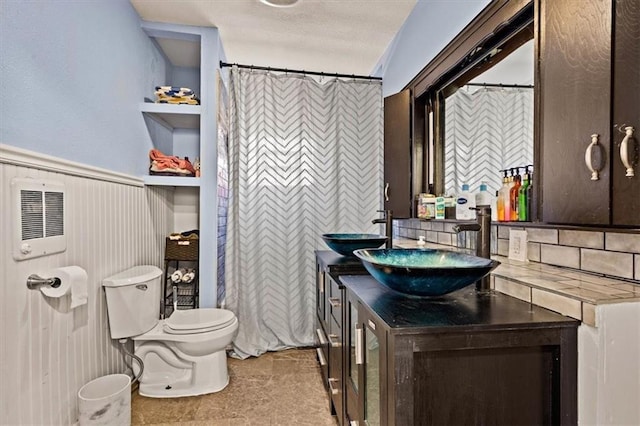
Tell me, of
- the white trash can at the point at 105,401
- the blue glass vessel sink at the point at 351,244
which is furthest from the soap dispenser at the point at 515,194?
the white trash can at the point at 105,401

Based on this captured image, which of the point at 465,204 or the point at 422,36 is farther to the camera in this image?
the point at 422,36

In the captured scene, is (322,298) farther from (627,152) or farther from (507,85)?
(627,152)

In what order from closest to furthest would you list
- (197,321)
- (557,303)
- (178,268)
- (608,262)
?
(557,303) < (608,262) < (197,321) < (178,268)

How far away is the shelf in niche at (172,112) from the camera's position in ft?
8.25

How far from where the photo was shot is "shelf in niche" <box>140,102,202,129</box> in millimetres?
2514

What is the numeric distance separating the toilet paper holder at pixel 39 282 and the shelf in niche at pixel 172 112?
1423mm

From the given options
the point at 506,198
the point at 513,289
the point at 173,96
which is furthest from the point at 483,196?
the point at 173,96

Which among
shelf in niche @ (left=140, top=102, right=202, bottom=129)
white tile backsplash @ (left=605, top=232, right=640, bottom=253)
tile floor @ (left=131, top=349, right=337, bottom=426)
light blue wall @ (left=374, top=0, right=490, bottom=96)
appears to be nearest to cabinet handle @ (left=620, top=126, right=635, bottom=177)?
white tile backsplash @ (left=605, top=232, right=640, bottom=253)

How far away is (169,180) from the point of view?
8.47 ft

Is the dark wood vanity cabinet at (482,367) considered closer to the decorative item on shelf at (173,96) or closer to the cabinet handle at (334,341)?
the cabinet handle at (334,341)

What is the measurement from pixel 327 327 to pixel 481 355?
4.02 ft

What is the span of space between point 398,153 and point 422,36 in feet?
2.45

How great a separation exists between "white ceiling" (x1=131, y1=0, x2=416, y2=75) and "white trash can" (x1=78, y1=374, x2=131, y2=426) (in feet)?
7.61

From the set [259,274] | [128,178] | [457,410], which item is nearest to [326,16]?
[128,178]
